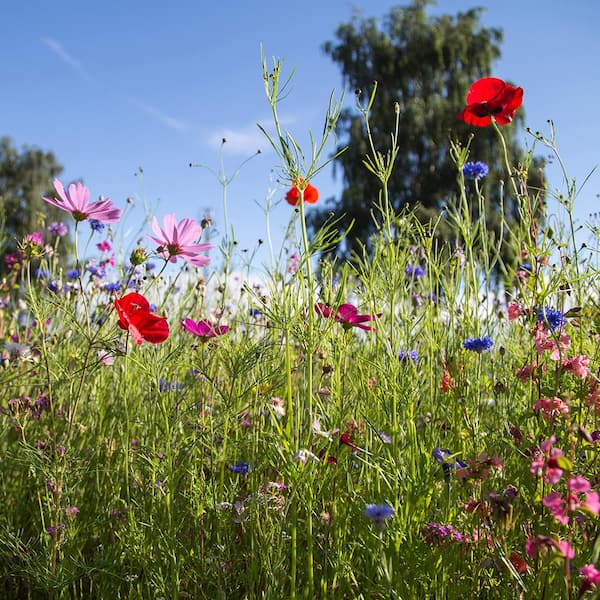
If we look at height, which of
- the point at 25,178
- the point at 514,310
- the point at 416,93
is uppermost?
the point at 416,93

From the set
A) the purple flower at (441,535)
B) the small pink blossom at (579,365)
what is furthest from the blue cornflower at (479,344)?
the purple flower at (441,535)

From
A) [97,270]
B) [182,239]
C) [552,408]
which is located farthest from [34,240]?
[552,408]

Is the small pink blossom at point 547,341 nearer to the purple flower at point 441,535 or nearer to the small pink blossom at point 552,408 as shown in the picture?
the small pink blossom at point 552,408

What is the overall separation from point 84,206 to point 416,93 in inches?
651

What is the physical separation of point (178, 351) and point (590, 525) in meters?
0.92

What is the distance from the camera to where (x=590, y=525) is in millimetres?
1041

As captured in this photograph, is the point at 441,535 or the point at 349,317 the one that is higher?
the point at 349,317

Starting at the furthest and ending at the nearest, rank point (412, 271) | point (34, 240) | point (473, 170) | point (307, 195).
Answer: 1. point (412, 271)
2. point (473, 170)
3. point (307, 195)
4. point (34, 240)

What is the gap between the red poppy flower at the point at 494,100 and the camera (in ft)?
4.29

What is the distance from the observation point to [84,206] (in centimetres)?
123


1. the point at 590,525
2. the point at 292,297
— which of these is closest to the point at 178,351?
the point at 292,297

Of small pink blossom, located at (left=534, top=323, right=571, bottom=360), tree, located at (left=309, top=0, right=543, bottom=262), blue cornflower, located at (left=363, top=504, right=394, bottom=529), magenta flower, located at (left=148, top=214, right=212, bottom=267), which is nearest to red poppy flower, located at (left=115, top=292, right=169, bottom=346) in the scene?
magenta flower, located at (left=148, top=214, right=212, bottom=267)

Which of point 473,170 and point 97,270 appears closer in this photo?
point 473,170

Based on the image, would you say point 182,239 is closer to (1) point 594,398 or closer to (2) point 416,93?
(1) point 594,398
